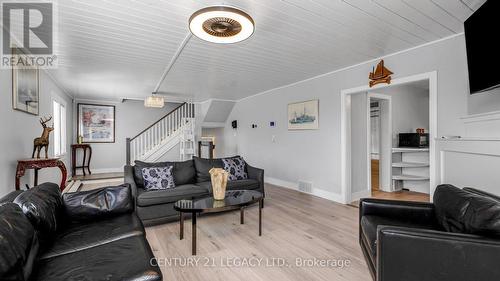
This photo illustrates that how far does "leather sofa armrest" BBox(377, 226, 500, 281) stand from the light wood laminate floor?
2.43 ft

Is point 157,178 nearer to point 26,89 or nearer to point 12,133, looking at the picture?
point 12,133

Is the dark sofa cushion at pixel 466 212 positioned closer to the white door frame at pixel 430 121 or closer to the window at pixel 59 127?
the white door frame at pixel 430 121

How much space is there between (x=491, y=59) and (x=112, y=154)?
29.5ft

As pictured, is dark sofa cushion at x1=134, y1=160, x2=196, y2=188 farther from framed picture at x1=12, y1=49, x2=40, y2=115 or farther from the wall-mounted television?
the wall-mounted television

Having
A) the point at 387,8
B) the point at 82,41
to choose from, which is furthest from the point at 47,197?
the point at 387,8

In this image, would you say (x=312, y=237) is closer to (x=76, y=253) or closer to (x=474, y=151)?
(x=474, y=151)

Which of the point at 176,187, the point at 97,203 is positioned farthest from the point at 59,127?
the point at 97,203

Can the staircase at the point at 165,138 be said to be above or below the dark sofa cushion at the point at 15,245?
above

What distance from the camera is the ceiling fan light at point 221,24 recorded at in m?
1.84

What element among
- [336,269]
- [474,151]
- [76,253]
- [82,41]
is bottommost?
[336,269]

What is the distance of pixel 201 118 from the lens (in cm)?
788

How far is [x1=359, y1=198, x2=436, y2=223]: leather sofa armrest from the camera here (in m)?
2.15

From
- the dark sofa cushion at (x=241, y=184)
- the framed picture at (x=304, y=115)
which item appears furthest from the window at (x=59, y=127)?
the framed picture at (x=304, y=115)

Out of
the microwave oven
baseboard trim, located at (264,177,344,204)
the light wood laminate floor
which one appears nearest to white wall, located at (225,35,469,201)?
baseboard trim, located at (264,177,344,204)
